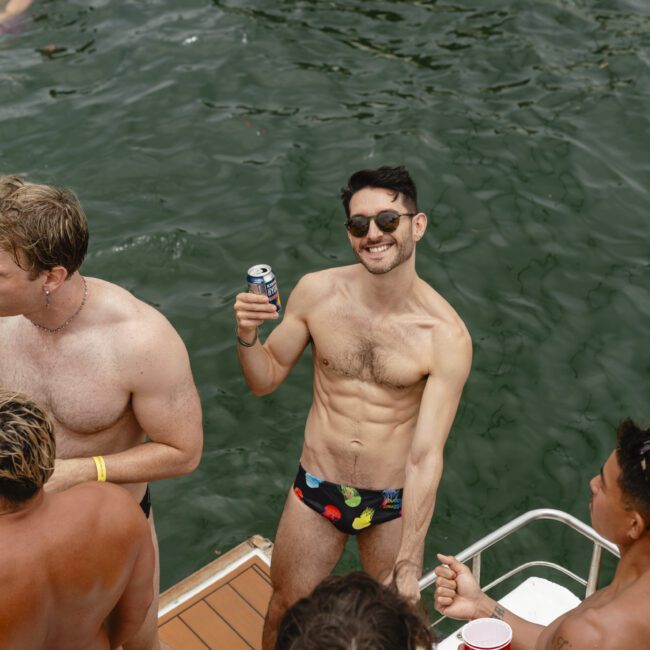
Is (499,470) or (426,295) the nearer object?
(426,295)

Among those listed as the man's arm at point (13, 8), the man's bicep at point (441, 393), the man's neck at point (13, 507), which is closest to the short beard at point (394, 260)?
the man's bicep at point (441, 393)

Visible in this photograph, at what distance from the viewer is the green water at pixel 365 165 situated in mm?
6742

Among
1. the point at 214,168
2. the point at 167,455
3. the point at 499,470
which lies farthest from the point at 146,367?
the point at 214,168

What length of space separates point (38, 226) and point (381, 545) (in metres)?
2.42

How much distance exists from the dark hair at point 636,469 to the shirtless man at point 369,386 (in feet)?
4.44

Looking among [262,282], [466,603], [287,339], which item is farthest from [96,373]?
[466,603]

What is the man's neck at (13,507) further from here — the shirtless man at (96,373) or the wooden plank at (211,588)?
the wooden plank at (211,588)

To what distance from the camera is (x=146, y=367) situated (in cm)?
382

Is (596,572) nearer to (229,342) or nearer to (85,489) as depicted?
(85,489)

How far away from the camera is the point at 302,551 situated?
190 inches

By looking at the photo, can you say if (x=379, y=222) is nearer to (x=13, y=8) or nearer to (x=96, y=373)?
(x=96, y=373)

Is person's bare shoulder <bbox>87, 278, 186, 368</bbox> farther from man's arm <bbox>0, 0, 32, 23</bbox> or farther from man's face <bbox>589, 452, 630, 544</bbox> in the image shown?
man's arm <bbox>0, 0, 32, 23</bbox>

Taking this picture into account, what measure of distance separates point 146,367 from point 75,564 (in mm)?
1077

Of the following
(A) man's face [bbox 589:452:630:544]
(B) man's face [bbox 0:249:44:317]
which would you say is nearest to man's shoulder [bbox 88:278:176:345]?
(B) man's face [bbox 0:249:44:317]
